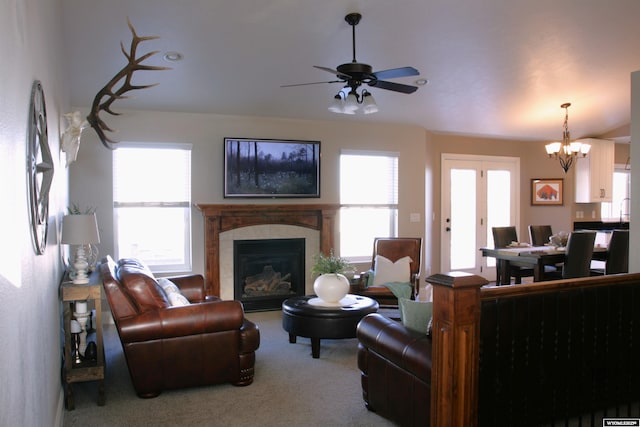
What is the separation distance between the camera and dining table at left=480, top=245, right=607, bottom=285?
528 centimetres

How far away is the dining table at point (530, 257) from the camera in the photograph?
5.28 m

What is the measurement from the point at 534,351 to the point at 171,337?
2326 mm

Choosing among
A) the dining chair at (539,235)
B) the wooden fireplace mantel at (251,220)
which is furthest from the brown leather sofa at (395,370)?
the dining chair at (539,235)

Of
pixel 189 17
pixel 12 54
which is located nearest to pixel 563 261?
pixel 189 17

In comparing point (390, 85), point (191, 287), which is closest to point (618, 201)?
point (390, 85)

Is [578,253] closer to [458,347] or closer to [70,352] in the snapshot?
[458,347]

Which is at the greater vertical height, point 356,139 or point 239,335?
A: point 356,139

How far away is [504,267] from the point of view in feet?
18.9

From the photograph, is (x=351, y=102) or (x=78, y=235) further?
(x=351, y=102)

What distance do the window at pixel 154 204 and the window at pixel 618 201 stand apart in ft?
24.9

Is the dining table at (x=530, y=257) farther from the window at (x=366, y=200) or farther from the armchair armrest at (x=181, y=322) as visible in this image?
the armchair armrest at (x=181, y=322)

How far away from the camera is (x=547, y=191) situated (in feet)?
26.6

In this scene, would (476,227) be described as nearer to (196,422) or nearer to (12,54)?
(196,422)

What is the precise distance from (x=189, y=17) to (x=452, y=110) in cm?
388
